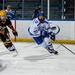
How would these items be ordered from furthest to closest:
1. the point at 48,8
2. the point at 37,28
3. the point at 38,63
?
the point at 48,8 → the point at 37,28 → the point at 38,63

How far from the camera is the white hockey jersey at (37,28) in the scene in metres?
8.77

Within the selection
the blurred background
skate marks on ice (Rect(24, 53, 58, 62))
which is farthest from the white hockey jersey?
the blurred background

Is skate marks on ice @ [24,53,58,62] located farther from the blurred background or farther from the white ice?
the blurred background

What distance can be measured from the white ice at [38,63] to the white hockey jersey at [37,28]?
60cm

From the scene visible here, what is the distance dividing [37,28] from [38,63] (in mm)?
1313

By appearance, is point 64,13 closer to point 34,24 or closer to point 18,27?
point 18,27

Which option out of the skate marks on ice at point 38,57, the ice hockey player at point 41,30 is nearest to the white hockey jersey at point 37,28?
the ice hockey player at point 41,30

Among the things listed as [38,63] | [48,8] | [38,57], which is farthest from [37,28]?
[48,8]

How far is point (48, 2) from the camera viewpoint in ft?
54.5

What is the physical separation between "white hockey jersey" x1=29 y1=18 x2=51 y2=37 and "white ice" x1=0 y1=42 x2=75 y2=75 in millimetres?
605

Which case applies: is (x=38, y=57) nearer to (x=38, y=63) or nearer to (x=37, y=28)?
(x=37, y=28)

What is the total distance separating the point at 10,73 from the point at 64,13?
34.3 ft

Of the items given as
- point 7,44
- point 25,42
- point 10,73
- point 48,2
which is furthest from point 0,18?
point 48,2

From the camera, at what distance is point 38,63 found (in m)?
7.77
